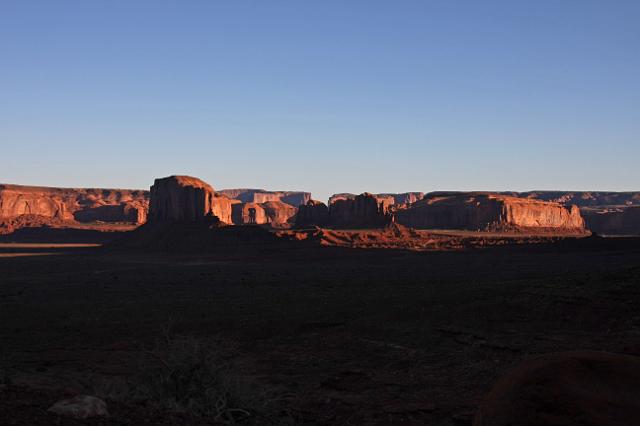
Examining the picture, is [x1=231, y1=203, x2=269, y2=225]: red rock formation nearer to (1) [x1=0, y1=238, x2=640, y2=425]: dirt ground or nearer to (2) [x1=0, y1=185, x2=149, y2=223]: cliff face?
(2) [x1=0, y1=185, x2=149, y2=223]: cliff face

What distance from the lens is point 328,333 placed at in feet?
70.7

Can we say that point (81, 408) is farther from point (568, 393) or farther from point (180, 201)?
point (180, 201)

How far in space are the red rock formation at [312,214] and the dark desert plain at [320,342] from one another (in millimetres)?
56456

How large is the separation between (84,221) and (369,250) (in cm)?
9766

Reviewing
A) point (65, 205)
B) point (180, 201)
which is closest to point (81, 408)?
point (180, 201)

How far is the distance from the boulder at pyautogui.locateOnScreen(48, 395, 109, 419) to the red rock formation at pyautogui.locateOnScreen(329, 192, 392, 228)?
309ft

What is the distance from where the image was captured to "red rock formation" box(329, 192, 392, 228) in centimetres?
10340

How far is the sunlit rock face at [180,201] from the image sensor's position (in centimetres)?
9612

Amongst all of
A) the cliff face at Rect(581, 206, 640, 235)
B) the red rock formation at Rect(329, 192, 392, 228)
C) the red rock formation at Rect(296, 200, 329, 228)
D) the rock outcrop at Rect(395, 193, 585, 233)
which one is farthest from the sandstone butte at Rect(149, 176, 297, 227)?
the cliff face at Rect(581, 206, 640, 235)

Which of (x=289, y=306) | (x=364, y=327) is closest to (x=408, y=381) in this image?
(x=364, y=327)

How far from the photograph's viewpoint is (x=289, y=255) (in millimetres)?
70562

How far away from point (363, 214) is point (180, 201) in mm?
29015

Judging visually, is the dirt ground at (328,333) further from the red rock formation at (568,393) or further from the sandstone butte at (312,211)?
the sandstone butte at (312,211)

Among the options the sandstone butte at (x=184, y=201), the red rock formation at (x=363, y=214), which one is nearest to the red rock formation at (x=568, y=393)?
the sandstone butte at (x=184, y=201)
